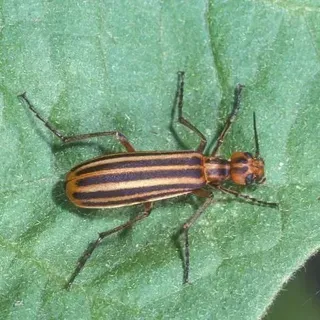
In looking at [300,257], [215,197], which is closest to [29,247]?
[215,197]

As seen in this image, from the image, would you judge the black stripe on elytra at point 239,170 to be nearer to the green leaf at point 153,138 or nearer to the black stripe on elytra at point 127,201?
the green leaf at point 153,138

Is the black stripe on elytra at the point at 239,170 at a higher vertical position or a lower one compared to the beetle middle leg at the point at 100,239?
higher

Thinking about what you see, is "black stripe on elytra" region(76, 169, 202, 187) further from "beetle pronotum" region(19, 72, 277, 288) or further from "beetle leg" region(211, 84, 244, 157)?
"beetle leg" region(211, 84, 244, 157)

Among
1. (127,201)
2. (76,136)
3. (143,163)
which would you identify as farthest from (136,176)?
(76,136)

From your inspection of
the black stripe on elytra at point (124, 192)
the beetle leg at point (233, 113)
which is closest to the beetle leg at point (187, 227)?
the black stripe on elytra at point (124, 192)

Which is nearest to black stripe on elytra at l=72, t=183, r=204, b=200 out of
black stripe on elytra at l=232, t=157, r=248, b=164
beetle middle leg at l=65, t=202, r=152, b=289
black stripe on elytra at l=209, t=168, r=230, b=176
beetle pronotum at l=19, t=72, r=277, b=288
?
beetle pronotum at l=19, t=72, r=277, b=288

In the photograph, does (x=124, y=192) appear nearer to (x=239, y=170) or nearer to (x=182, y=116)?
(x=182, y=116)
